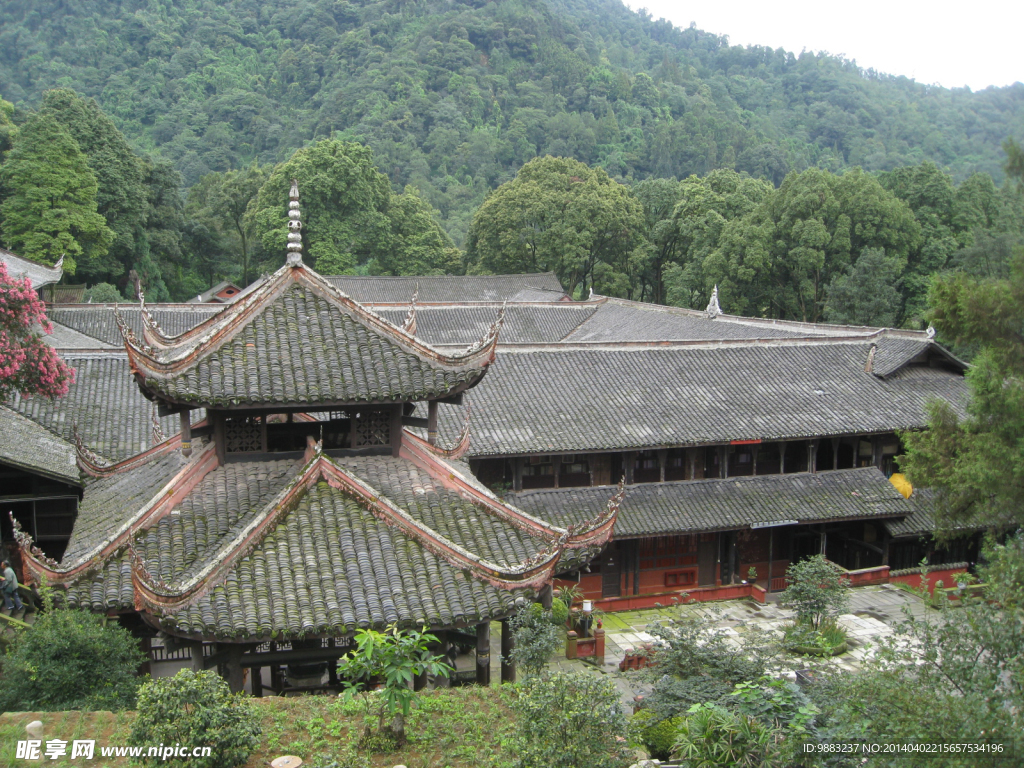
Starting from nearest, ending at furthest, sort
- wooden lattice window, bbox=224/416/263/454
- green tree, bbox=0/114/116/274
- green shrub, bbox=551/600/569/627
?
1. wooden lattice window, bbox=224/416/263/454
2. green shrub, bbox=551/600/569/627
3. green tree, bbox=0/114/116/274

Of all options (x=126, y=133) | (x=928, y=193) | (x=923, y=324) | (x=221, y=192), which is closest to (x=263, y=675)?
(x=923, y=324)

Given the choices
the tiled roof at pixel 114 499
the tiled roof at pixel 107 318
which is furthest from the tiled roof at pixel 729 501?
the tiled roof at pixel 107 318

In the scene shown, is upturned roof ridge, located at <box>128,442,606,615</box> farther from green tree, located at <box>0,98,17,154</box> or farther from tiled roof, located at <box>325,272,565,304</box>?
green tree, located at <box>0,98,17,154</box>

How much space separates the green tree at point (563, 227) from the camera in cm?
6381

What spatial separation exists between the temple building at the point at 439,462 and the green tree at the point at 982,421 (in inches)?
206

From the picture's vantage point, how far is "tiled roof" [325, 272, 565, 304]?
56.6 m

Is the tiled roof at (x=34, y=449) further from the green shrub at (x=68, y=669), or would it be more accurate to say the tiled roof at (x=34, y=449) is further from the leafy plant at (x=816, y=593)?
the leafy plant at (x=816, y=593)

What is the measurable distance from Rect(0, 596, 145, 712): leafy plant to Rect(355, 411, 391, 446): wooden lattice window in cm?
431

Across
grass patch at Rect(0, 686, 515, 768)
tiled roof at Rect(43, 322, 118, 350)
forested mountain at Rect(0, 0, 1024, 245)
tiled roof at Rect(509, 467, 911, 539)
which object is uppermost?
forested mountain at Rect(0, 0, 1024, 245)

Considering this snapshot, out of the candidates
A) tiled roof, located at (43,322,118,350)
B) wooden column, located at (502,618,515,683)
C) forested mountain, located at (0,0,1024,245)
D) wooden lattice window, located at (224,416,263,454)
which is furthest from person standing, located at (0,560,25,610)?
forested mountain, located at (0,0,1024,245)

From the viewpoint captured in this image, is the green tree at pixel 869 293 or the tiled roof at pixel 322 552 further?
the green tree at pixel 869 293

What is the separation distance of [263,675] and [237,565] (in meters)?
4.45

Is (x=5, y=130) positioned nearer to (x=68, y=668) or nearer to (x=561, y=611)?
(x=561, y=611)

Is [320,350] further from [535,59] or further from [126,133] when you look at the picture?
[535,59]
